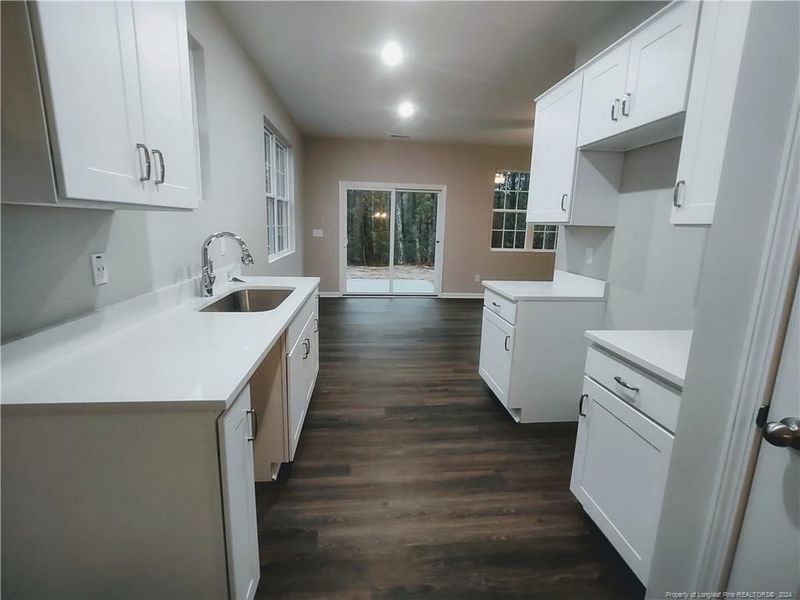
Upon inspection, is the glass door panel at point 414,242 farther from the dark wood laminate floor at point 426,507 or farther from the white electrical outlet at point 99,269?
the white electrical outlet at point 99,269

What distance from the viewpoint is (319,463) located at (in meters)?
2.06

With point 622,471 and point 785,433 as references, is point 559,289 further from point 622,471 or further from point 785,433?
point 785,433

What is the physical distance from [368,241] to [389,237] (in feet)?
1.29

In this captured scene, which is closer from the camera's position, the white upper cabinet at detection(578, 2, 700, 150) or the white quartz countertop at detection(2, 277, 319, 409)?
the white quartz countertop at detection(2, 277, 319, 409)

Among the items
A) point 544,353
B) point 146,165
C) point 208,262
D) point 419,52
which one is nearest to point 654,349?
point 544,353

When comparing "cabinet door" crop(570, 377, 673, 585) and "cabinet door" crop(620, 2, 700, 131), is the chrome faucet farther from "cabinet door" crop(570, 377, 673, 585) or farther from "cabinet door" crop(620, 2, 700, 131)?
"cabinet door" crop(620, 2, 700, 131)

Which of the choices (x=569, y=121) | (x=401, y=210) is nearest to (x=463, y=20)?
(x=569, y=121)

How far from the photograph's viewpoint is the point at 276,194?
15.3ft

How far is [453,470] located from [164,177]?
1932 millimetres

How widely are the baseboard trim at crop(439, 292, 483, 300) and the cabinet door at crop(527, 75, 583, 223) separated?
3862 millimetres

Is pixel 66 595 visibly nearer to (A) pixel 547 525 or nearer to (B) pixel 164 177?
(B) pixel 164 177

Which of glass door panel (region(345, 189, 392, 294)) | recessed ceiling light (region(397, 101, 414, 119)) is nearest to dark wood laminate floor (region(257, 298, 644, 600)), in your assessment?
recessed ceiling light (region(397, 101, 414, 119))

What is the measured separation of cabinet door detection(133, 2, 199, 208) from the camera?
3.81 feet

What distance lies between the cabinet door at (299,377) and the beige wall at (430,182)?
Result: 4107mm
